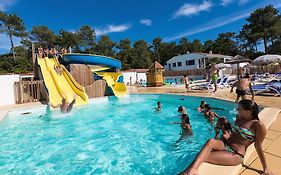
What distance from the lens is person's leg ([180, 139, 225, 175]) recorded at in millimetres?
2301

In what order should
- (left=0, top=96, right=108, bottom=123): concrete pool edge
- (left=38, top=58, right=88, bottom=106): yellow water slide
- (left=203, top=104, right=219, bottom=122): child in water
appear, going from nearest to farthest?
(left=203, top=104, right=219, bottom=122): child in water
(left=0, top=96, right=108, bottom=123): concrete pool edge
(left=38, top=58, right=88, bottom=106): yellow water slide

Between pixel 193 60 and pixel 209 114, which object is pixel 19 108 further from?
pixel 193 60

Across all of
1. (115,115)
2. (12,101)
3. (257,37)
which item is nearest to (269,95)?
(115,115)

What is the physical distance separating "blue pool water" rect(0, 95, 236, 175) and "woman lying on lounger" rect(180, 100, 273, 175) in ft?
4.90

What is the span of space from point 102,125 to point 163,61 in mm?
51039

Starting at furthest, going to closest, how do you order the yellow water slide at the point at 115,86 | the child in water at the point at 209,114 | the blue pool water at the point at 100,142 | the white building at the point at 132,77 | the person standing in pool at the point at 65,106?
1. the white building at the point at 132,77
2. the yellow water slide at the point at 115,86
3. the person standing in pool at the point at 65,106
4. the child in water at the point at 209,114
5. the blue pool water at the point at 100,142

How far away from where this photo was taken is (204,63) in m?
35.9

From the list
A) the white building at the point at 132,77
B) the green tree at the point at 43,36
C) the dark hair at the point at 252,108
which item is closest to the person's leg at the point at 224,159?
the dark hair at the point at 252,108

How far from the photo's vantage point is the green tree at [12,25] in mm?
38875

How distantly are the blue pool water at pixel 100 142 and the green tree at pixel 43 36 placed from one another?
144 feet

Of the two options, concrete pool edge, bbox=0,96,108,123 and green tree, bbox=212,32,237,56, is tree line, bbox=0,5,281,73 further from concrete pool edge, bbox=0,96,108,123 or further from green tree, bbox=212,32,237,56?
concrete pool edge, bbox=0,96,108,123

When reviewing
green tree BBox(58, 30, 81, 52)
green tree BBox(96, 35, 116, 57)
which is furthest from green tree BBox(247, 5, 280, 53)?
green tree BBox(58, 30, 81, 52)

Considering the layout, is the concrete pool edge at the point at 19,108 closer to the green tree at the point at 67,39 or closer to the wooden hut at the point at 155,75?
the wooden hut at the point at 155,75

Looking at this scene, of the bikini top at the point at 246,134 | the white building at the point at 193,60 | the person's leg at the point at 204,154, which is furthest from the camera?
the white building at the point at 193,60
